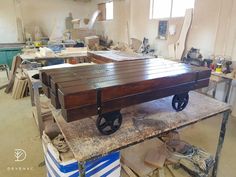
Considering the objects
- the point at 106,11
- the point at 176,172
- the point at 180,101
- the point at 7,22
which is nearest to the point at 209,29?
the point at 180,101

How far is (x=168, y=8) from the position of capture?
387 centimetres

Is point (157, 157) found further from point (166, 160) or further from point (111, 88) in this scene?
point (111, 88)

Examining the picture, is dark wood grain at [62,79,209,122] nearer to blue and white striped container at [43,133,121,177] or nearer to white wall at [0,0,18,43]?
blue and white striped container at [43,133,121,177]

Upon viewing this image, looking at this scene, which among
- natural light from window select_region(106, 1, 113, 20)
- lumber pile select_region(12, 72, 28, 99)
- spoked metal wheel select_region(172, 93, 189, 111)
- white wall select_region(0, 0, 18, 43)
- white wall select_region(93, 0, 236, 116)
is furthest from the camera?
natural light from window select_region(106, 1, 113, 20)

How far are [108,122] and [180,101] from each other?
0.60 metres

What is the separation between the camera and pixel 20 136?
2.45 m

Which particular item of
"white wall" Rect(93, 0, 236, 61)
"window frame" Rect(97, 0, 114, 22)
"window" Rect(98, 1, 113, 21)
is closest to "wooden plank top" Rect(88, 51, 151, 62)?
"white wall" Rect(93, 0, 236, 61)

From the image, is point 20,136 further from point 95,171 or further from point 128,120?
point 128,120

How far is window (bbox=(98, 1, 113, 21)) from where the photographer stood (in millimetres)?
6160

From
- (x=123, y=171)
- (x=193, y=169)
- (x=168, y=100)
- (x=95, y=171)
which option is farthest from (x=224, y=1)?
(x=95, y=171)

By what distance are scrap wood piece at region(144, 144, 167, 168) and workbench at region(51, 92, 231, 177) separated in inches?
23.1

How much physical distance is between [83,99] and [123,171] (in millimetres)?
1185

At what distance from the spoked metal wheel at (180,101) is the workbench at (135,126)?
0.04 m
